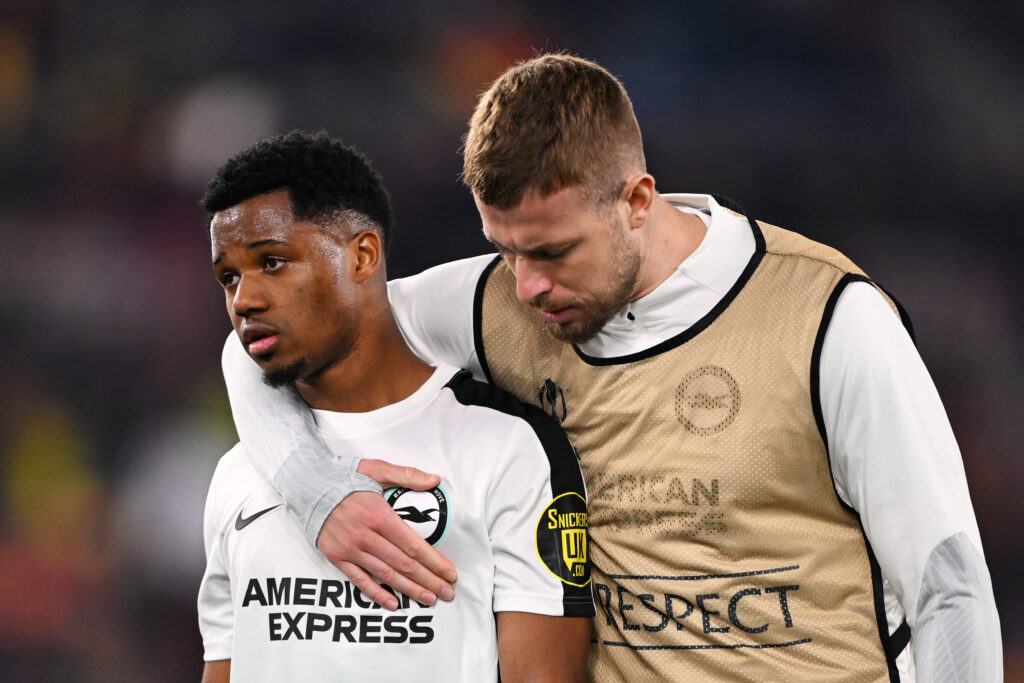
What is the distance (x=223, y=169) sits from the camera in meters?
1.53

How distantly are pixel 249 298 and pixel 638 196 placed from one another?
0.57 m

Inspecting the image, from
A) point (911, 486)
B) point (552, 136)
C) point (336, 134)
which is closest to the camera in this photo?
point (911, 486)

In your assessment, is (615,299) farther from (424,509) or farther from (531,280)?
(424,509)

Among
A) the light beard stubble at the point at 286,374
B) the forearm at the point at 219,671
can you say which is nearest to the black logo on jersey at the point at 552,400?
the light beard stubble at the point at 286,374

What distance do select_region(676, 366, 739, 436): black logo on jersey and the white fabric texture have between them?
0.08m

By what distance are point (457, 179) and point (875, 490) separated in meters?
2.08

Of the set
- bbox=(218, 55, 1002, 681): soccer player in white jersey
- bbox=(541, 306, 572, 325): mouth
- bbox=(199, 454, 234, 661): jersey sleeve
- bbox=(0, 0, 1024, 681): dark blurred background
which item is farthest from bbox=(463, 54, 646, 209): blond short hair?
bbox=(0, 0, 1024, 681): dark blurred background

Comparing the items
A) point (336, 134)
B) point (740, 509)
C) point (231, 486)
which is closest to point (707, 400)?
point (740, 509)

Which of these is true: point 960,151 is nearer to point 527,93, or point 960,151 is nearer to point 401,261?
point 401,261

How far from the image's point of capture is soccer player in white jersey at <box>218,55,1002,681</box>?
1.27 metres

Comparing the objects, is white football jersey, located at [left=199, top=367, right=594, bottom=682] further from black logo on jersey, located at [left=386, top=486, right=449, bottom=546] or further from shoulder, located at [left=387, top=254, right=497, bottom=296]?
shoulder, located at [left=387, top=254, right=497, bottom=296]

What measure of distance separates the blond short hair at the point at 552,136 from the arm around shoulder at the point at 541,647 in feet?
1.87

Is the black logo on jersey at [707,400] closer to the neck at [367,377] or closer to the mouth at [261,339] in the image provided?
the neck at [367,377]

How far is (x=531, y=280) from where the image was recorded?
136cm
